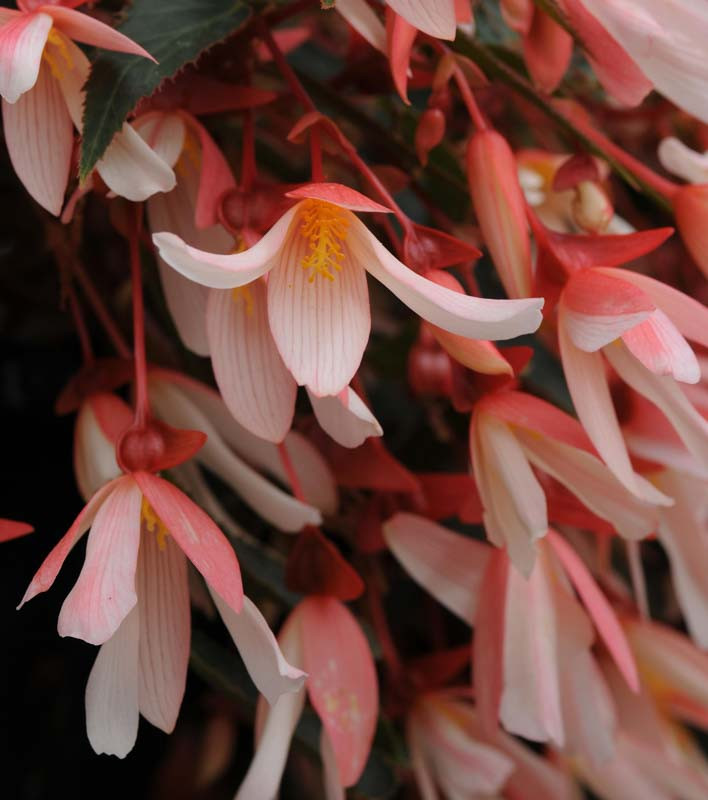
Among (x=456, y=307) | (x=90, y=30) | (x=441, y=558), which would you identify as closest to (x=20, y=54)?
(x=90, y=30)

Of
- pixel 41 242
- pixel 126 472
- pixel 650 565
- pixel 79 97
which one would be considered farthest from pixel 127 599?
pixel 650 565

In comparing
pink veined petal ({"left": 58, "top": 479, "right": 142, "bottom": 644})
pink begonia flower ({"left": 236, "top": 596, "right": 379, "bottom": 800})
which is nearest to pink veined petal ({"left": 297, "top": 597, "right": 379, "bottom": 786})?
pink begonia flower ({"left": 236, "top": 596, "right": 379, "bottom": 800})

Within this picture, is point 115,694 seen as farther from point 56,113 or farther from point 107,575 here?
point 56,113

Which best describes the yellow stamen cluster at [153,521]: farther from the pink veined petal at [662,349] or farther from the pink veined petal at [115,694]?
the pink veined petal at [662,349]

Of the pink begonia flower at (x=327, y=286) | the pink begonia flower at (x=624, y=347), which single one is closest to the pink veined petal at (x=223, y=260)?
the pink begonia flower at (x=327, y=286)

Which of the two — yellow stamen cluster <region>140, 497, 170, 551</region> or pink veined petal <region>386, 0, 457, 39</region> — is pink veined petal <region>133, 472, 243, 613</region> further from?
pink veined petal <region>386, 0, 457, 39</region>

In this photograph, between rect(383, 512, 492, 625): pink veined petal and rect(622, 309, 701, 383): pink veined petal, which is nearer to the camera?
rect(622, 309, 701, 383): pink veined petal
